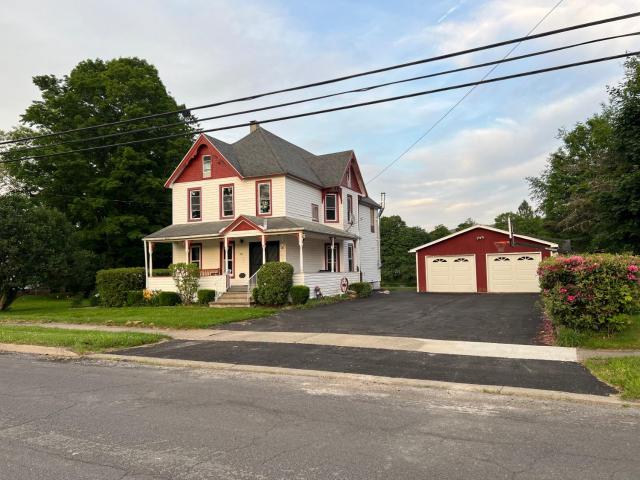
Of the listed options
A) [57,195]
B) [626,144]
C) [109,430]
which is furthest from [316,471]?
[57,195]

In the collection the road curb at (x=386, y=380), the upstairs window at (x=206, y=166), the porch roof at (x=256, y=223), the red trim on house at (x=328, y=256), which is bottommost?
the road curb at (x=386, y=380)

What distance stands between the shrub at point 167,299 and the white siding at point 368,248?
12.2 meters

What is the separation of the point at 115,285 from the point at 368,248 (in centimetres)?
1640

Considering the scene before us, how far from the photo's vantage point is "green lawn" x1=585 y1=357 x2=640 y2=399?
261 inches

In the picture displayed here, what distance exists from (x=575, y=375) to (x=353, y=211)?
22.5 metres

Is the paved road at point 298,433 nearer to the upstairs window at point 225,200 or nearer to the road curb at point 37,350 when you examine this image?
the road curb at point 37,350

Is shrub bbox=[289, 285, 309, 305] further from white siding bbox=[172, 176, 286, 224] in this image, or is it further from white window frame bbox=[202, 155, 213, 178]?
white window frame bbox=[202, 155, 213, 178]

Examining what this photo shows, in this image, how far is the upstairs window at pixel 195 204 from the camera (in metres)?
26.1

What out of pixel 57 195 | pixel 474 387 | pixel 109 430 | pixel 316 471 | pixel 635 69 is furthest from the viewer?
pixel 57 195

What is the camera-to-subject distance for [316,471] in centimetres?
414

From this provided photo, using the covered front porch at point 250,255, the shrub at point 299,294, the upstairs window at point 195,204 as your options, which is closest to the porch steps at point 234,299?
the covered front porch at point 250,255

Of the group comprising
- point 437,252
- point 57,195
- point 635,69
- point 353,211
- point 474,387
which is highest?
point 635,69

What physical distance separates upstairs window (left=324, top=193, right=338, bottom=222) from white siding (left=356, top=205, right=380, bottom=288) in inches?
117

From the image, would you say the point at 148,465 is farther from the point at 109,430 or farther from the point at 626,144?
the point at 626,144
